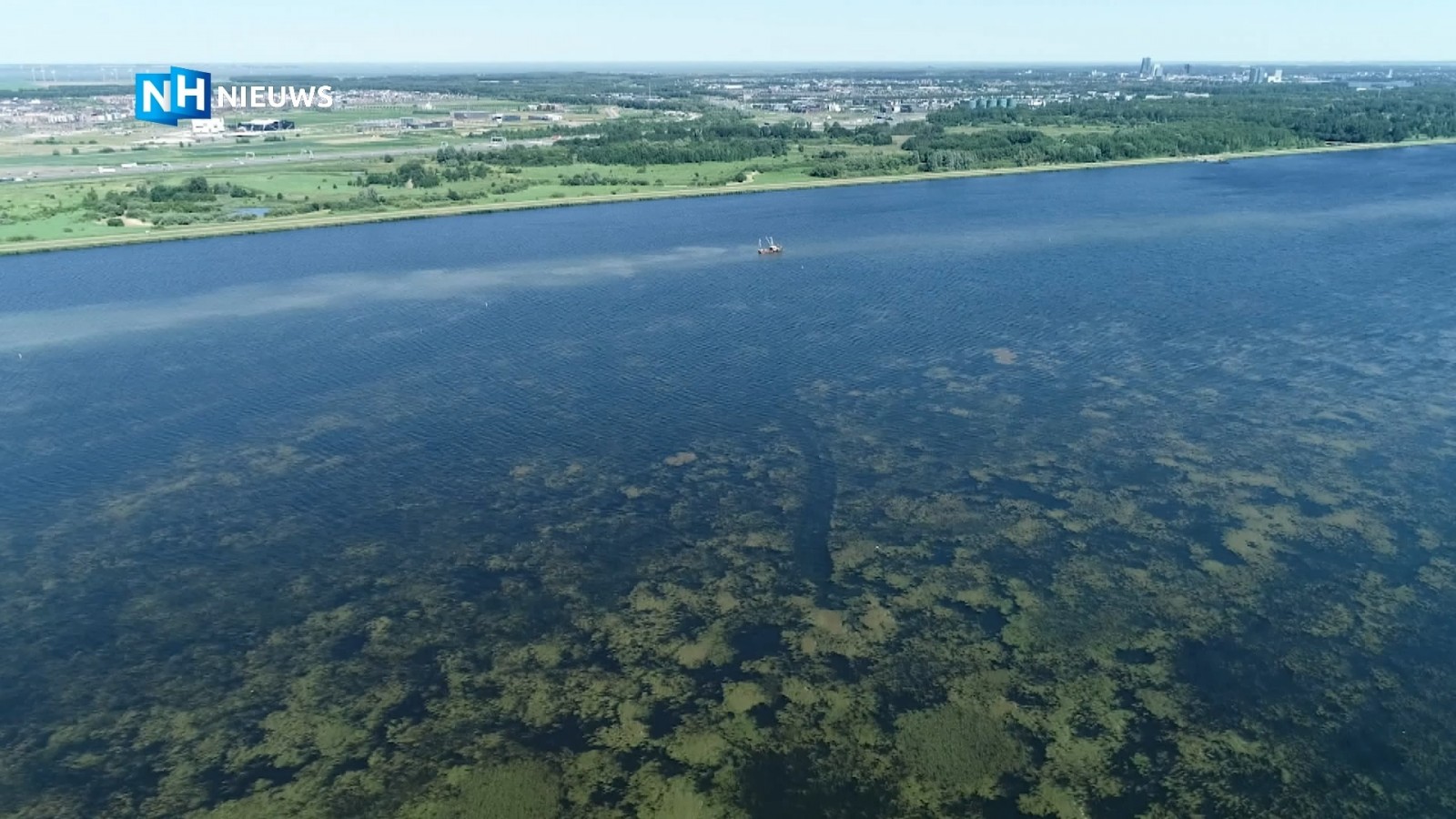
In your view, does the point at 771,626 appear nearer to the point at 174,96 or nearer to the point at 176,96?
the point at 176,96

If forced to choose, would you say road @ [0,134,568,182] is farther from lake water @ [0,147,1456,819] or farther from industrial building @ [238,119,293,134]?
lake water @ [0,147,1456,819]

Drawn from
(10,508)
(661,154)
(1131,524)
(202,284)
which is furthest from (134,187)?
(1131,524)

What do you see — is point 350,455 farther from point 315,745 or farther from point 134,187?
point 134,187

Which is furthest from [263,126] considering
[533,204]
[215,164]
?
[533,204]

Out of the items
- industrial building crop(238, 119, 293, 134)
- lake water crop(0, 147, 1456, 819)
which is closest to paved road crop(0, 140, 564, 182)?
industrial building crop(238, 119, 293, 134)

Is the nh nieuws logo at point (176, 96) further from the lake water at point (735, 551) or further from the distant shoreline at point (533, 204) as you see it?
the lake water at point (735, 551)
